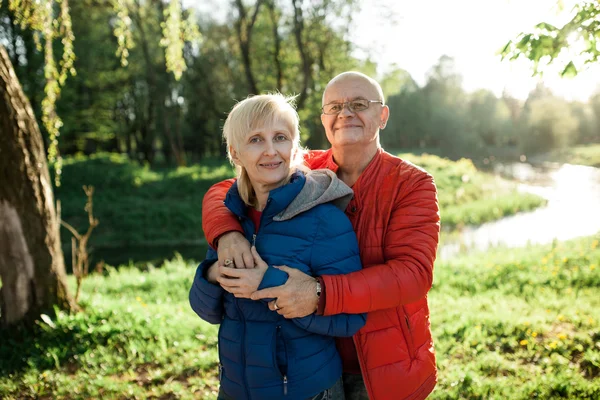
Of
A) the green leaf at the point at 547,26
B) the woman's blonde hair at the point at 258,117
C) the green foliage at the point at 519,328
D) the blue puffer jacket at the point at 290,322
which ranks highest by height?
the green leaf at the point at 547,26

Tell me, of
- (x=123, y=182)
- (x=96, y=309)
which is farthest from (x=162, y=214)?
(x=96, y=309)

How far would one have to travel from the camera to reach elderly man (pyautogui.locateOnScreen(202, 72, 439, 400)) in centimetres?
179

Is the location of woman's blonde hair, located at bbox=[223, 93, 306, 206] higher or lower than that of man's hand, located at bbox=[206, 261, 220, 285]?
higher

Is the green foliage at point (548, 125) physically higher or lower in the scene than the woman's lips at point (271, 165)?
lower

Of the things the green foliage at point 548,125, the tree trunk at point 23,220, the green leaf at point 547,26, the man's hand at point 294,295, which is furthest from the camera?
the green foliage at point 548,125

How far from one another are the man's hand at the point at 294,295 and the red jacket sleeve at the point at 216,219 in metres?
0.37

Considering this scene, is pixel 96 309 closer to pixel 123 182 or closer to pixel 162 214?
pixel 162 214

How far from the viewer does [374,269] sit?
1.84 meters

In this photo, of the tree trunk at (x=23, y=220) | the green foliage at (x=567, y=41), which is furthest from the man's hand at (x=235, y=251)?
the tree trunk at (x=23, y=220)

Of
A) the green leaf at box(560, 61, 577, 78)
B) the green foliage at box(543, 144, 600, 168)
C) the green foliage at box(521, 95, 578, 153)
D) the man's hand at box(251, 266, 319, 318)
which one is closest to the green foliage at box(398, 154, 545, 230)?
the green leaf at box(560, 61, 577, 78)

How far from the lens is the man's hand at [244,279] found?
179 cm

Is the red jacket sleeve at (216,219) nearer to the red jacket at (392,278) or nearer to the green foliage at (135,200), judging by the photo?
the red jacket at (392,278)

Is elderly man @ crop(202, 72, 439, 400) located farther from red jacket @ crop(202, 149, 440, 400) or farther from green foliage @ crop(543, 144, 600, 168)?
green foliage @ crop(543, 144, 600, 168)

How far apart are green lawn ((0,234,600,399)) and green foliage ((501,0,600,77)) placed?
216 centimetres
